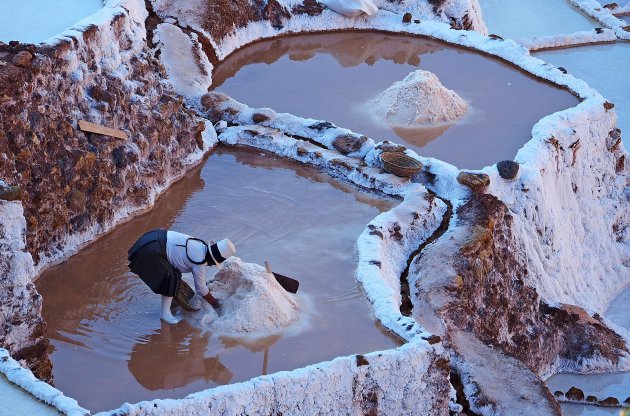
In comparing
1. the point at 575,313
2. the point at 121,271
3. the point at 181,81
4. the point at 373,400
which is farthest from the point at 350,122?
the point at 373,400

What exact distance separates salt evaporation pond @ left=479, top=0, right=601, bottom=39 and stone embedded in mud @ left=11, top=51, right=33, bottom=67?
12034 mm

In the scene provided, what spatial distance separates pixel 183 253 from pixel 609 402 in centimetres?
511

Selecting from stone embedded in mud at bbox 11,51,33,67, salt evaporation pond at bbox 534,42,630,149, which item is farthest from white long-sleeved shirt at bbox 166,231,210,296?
salt evaporation pond at bbox 534,42,630,149

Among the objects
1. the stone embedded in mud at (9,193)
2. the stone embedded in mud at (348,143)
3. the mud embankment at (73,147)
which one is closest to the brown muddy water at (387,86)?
the stone embedded in mud at (348,143)

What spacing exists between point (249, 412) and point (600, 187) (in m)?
8.03

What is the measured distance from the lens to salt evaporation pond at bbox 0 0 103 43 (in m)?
10.8

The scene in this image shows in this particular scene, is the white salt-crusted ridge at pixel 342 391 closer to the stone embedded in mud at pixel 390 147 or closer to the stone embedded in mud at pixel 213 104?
the stone embedded in mud at pixel 390 147

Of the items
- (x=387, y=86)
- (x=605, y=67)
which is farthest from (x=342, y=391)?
(x=605, y=67)

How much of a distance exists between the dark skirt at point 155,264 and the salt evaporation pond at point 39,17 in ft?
11.6

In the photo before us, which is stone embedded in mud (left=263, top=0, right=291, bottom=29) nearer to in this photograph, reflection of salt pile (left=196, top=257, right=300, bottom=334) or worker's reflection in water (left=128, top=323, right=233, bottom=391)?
reflection of salt pile (left=196, top=257, right=300, bottom=334)

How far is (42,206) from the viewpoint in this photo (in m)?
9.28

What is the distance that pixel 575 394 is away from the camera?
10.7 m

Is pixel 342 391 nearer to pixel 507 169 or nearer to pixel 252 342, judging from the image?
pixel 252 342

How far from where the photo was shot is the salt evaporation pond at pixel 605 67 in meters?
17.2
